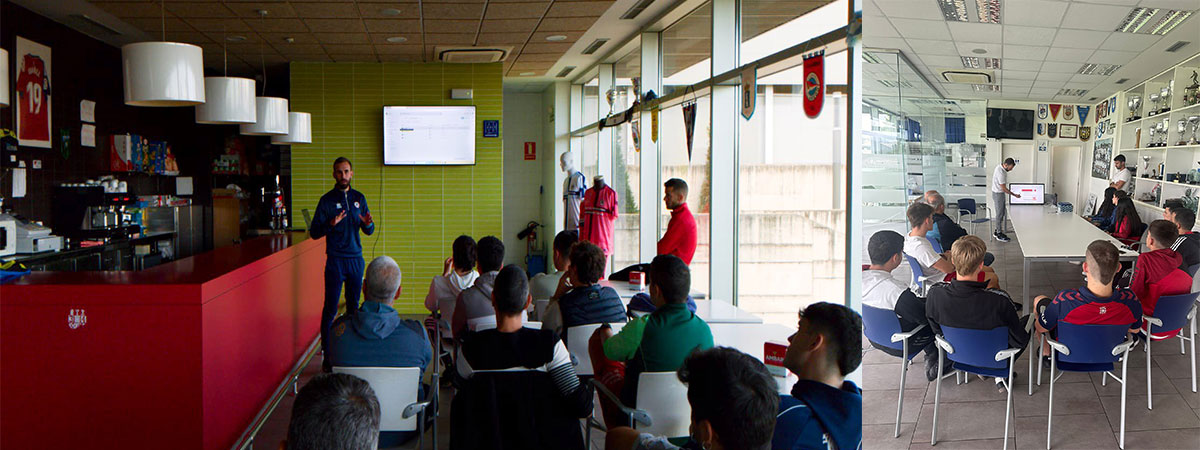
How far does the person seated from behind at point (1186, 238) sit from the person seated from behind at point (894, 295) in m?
0.30

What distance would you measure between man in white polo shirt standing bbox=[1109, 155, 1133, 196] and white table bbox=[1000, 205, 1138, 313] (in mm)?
75

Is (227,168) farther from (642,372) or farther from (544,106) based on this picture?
(642,372)

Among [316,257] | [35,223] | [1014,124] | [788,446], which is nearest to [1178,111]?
[1014,124]

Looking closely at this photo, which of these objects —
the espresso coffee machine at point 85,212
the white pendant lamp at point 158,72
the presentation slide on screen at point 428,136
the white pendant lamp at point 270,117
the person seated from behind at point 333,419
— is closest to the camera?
the person seated from behind at point 333,419

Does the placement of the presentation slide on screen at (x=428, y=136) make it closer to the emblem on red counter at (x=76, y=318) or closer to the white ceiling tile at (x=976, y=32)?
the emblem on red counter at (x=76, y=318)

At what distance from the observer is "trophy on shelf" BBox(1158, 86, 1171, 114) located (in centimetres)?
98

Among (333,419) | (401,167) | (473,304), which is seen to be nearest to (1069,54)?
(333,419)

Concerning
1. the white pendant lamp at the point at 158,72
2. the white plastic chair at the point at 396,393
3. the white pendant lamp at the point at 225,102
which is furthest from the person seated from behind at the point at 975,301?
the white pendant lamp at the point at 225,102

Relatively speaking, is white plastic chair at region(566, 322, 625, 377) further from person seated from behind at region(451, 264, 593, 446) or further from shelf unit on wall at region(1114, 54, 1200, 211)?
shelf unit on wall at region(1114, 54, 1200, 211)

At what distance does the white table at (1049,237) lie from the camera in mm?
Answer: 983

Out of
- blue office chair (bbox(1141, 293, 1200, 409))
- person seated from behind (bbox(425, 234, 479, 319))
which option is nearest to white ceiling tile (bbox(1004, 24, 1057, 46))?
blue office chair (bbox(1141, 293, 1200, 409))

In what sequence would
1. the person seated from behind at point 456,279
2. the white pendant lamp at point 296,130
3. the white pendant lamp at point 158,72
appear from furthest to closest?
the white pendant lamp at point 296,130, the person seated from behind at point 456,279, the white pendant lamp at point 158,72

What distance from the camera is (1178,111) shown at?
3.23 feet

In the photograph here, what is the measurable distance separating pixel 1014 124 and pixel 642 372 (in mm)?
1902
